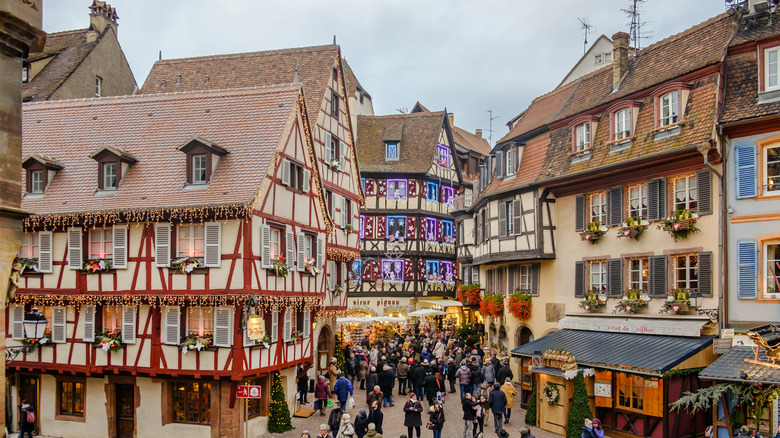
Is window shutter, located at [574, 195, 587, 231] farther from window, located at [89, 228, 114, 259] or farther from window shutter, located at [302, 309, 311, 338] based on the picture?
window, located at [89, 228, 114, 259]

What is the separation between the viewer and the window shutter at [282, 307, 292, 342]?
77.5 ft

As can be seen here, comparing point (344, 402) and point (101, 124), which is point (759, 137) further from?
point (101, 124)

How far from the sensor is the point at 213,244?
21.2 meters

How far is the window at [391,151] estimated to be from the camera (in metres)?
45.8

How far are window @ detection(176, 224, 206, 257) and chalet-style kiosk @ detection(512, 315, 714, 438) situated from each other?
1046cm

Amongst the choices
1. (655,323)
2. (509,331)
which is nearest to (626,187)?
(655,323)

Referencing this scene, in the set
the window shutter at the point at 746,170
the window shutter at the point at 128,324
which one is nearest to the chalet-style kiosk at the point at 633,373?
the window shutter at the point at 746,170

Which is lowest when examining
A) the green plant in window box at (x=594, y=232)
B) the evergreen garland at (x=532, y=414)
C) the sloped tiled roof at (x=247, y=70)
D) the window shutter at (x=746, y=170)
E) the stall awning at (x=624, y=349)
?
the evergreen garland at (x=532, y=414)

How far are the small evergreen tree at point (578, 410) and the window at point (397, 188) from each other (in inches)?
1016

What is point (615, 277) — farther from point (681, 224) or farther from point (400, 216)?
point (400, 216)

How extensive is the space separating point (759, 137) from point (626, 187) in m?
4.85

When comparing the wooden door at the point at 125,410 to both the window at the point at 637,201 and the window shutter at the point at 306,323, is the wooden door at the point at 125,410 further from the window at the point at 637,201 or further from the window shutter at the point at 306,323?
the window at the point at 637,201

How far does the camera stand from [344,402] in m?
22.8

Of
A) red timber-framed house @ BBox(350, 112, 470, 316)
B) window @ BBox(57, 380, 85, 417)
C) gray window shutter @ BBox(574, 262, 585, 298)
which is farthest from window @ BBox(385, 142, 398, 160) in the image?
window @ BBox(57, 380, 85, 417)
